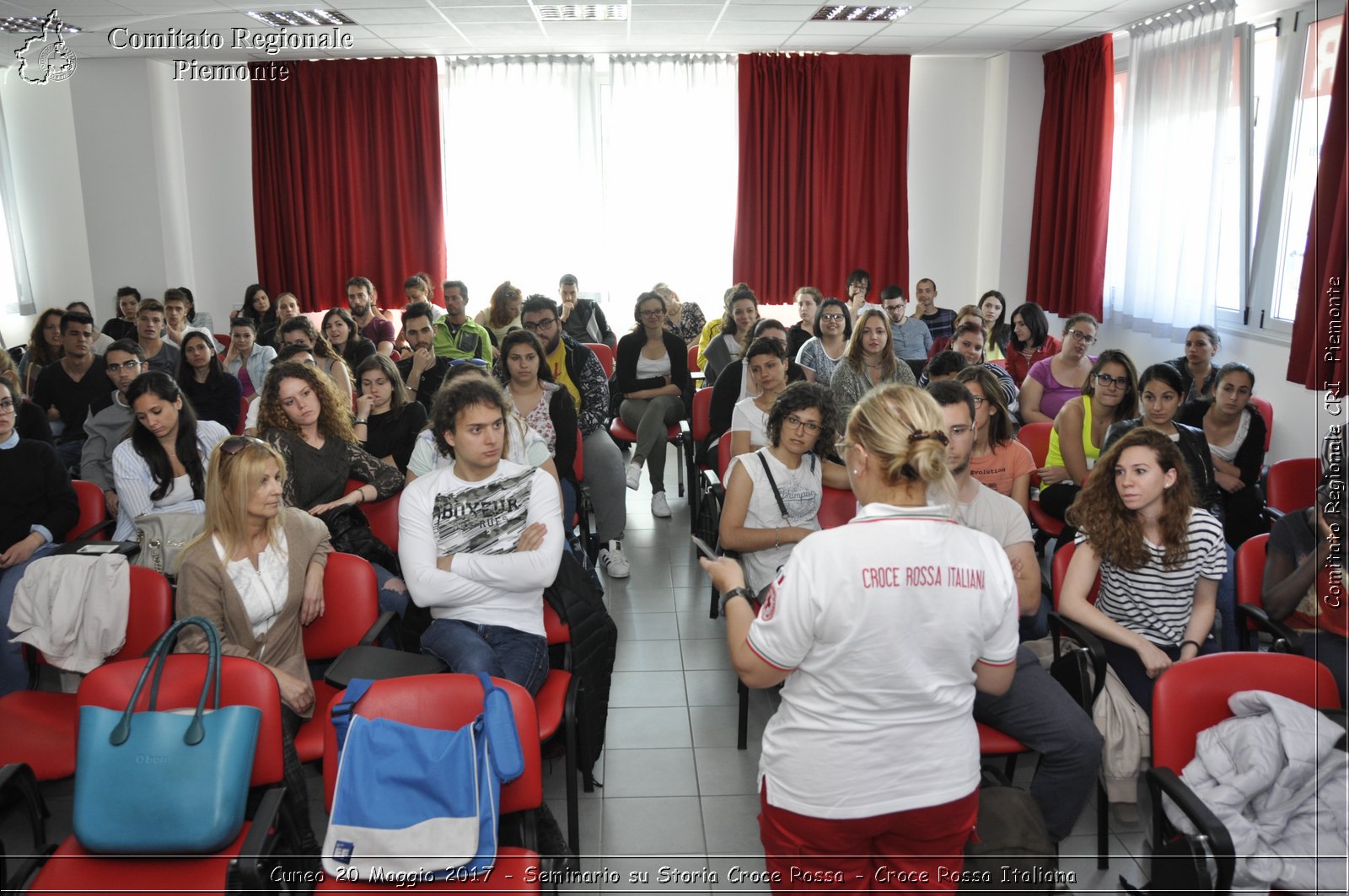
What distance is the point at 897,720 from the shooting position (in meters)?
1.68

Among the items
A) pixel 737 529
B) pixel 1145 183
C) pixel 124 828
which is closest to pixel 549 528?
pixel 737 529

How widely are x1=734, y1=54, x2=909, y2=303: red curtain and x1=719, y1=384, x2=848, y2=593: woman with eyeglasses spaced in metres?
5.99

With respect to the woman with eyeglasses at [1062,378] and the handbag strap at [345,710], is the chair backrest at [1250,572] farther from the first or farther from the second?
the handbag strap at [345,710]

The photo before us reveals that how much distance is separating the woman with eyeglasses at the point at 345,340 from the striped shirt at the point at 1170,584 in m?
4.86

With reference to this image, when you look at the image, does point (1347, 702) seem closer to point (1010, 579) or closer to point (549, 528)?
point (1010, 579)

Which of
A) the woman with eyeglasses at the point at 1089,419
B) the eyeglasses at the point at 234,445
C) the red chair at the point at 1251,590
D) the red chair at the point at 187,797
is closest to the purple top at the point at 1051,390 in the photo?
the woman with eyeglasses at the point at 1089,419

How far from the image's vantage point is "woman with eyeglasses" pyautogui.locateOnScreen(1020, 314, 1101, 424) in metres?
5.22

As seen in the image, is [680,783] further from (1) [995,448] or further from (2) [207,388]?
(2) [207,388]

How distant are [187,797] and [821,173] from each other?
26.8 feet

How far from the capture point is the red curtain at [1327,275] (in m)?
4.80

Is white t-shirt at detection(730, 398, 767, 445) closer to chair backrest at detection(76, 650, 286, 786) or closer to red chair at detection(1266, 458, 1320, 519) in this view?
red chair at detection(1266, 458, 1320, 519)

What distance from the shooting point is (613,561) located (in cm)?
488

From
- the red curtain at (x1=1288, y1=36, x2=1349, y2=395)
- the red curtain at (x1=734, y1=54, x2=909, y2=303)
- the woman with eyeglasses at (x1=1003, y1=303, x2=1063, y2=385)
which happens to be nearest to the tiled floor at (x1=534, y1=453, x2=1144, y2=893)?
the red curtain at (x1=1288, y1=36, x2=1349, y2=395)

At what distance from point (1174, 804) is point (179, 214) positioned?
9296 millimetres
